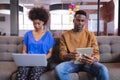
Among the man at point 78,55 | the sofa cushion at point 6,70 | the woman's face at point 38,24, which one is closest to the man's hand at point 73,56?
the man at point 78,55

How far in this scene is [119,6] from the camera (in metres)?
4.32

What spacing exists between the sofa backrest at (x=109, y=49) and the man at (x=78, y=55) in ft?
1.43

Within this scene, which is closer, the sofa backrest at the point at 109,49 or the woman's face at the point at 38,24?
the woman's face at the point at 38,24

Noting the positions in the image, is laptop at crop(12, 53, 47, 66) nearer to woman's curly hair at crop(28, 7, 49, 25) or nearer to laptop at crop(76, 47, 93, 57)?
laptop at crop(76, 47, 93, 57)

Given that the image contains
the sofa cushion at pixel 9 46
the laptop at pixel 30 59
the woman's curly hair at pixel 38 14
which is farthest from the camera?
the sofa cushion at pixel 9 46

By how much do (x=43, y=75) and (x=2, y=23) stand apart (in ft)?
8.27

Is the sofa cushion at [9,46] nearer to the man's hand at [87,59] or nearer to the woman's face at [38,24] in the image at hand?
the woman's face at [38,24]

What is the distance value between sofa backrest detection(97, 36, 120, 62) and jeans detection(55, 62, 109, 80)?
62 centimetres

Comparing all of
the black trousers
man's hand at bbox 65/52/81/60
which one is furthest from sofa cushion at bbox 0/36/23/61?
man's hand at bbox 65/52/81/60

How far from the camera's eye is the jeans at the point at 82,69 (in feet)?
7.75

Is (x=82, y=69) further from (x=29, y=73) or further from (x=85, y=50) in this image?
(x=29, y=73)

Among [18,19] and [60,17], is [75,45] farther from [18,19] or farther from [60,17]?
[60,17]

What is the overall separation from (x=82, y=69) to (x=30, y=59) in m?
0.66

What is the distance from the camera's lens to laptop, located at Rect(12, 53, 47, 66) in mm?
2348
